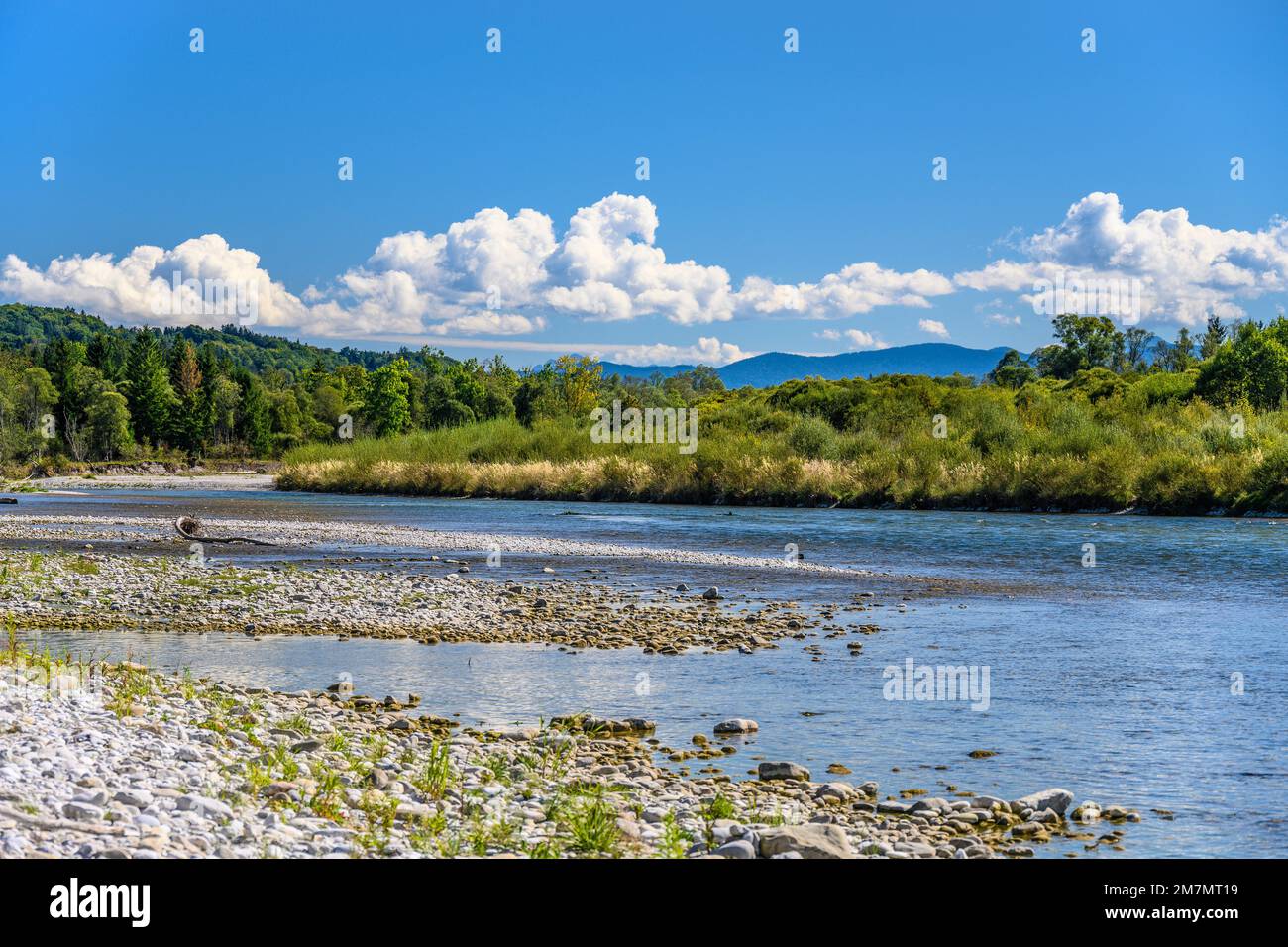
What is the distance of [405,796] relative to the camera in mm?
8336

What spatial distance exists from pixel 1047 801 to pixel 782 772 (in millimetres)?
2066

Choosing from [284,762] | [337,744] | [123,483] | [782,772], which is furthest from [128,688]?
[123,483]

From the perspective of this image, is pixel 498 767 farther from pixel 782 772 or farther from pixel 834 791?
pixel 834 791

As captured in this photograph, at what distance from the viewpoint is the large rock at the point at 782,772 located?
951cm

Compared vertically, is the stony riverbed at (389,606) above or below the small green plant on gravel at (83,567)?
below

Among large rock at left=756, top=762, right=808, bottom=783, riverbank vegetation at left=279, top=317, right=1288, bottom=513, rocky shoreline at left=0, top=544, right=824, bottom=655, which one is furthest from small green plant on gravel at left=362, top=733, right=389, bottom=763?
riverbank vegetation at left=279, top=317, right=1288, bottom=513

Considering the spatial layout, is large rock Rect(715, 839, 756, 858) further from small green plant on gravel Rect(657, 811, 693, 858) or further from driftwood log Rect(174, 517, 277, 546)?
driftwood log Rect(174, 517, 277, 546)

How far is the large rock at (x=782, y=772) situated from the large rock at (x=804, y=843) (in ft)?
7.00

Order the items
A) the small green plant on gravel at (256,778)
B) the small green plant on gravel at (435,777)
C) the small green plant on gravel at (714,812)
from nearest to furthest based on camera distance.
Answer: the small green plant on gravel at (714,812)
the small green plant on gravel at (256,778)
the small green plant on gravel at (435,777)

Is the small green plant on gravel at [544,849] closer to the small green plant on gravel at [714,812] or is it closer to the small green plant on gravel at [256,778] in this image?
the small green plant on gravel at [714,812]

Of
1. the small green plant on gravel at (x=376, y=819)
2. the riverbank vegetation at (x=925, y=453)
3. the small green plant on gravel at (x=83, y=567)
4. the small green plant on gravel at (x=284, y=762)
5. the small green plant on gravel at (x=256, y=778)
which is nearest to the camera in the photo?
the small green plant on gravel at (x=376, y=819)

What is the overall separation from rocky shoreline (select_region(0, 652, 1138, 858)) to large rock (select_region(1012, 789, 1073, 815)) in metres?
0.01

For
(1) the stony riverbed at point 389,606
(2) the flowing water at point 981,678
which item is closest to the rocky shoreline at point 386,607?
(1) the stony riverbed at point 389,606
